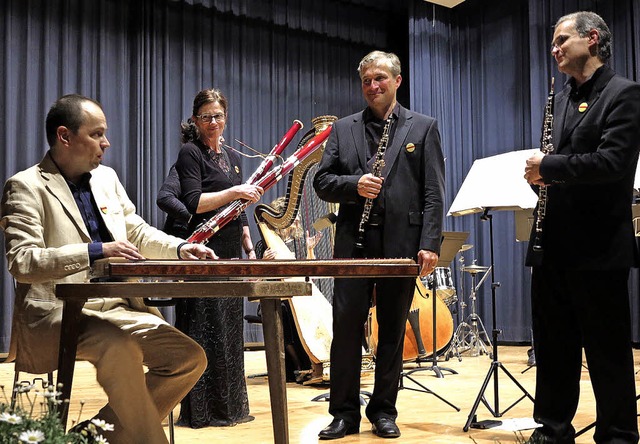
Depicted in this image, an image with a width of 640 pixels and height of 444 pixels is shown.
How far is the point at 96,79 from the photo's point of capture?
7477 millimetres

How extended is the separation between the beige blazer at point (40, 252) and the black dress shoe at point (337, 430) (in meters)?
1.16

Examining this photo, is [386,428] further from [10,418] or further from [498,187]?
[10,418]

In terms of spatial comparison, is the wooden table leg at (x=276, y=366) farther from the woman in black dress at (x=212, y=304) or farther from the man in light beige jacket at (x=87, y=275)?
the woman in black dress at (x=212, y=304)

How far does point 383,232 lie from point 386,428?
2.72 feet

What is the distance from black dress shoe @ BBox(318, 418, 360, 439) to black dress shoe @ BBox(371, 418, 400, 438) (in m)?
0.11

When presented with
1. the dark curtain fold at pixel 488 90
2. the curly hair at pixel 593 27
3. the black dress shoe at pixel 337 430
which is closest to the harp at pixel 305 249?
the black dress shoe at pixel 337 430

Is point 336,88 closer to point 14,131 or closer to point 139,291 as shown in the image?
point 14,131

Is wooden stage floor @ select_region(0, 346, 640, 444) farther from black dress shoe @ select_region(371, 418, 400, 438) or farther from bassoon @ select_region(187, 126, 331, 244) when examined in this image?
bassoon @ select_region(187, 126, 331, 244)

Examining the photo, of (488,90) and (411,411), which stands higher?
(488,90)

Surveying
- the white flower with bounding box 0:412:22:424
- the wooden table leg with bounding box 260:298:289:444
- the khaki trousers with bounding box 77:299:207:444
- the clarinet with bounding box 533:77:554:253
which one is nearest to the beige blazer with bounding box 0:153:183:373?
the khaki trousers with bounding box 77:299:207:444

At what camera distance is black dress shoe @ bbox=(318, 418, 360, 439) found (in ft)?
10.5

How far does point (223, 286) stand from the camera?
2.05m

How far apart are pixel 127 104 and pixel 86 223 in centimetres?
532

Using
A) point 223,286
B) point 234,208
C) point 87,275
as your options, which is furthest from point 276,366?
point 234,208
